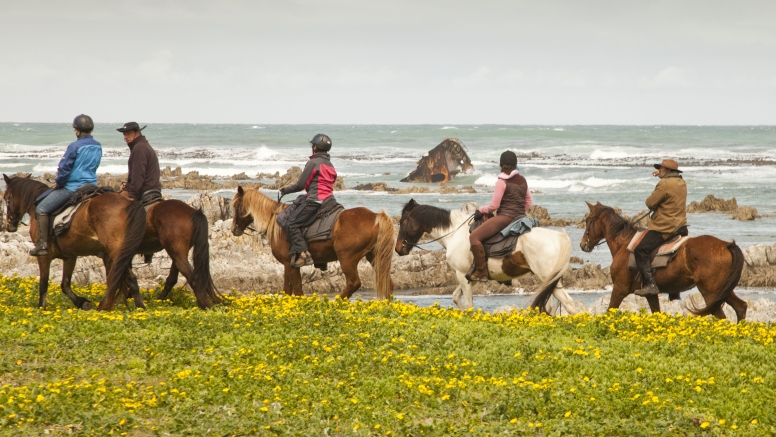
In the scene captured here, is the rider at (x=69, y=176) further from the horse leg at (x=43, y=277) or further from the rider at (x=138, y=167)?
the rider at (x=138, y=167)

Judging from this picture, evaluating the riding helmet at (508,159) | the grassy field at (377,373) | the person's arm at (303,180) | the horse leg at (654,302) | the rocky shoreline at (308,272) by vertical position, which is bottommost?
the rocky shoreline at (308,272)

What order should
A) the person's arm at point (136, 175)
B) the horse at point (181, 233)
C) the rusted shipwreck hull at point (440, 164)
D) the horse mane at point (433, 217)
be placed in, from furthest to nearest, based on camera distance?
1. the rusted shipwreck hull at point (440, 164)
2. the horse mane at point (433, 217)
3. the person's arm at point (136, 175)
4. the horse at point (181, 233)

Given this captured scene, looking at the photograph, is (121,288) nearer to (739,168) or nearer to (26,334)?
(26,334)

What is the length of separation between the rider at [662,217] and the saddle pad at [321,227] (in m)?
5.82

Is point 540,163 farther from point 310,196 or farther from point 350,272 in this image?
point 310,196

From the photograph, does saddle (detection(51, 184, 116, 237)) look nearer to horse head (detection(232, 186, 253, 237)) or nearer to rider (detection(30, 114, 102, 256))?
rider (detection(30, 114, 102, 256))

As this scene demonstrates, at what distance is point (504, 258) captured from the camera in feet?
53.0

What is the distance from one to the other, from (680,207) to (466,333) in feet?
17.5

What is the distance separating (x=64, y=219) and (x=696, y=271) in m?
11.3

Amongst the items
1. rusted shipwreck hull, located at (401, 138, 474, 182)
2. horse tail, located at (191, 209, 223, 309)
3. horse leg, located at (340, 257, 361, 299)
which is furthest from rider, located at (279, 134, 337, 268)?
rusted shipwreck hull, located at (401, 138, 474, 182)

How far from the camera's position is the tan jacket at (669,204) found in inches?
597

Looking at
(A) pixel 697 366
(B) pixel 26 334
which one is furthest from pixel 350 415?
(B) pixel 26 334


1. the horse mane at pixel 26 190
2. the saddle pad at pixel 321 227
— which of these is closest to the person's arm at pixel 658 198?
the saddle pad at pixel 321 227

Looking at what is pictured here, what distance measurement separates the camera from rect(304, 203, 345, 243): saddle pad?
16141 mm
